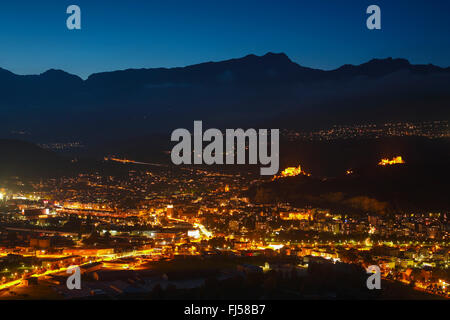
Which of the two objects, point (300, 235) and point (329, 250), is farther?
point (300, 235)

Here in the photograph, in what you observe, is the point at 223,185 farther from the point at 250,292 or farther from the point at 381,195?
the point at 250,292

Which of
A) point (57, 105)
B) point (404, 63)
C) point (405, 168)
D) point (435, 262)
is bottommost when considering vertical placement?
point (435, 262)

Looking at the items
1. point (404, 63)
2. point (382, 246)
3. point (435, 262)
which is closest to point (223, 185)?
point (382, 246)

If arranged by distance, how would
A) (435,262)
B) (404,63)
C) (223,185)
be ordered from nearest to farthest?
1. (435,262)
2. (223,185)
3. (404,63)

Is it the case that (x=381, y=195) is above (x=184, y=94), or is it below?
below

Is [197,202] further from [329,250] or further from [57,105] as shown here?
[57,105]

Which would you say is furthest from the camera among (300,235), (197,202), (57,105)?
(57,105)
